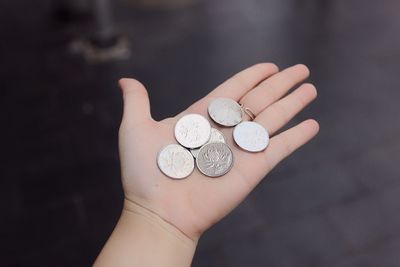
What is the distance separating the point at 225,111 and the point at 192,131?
0.50 ft

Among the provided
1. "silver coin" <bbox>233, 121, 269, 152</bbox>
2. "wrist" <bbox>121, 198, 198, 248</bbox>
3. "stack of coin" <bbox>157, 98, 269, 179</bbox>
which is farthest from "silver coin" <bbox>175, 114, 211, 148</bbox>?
"wrist" <bbox>121, 198, 198, 248</bbox>

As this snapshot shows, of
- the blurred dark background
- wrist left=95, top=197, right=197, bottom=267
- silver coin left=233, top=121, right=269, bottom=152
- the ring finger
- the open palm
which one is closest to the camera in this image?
wrist left=95, top=197, right=197, bottom=267

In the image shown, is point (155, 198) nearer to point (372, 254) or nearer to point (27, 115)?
point (372, 254)

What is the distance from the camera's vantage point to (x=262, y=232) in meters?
2.01

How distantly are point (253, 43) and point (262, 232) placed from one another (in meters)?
1.49

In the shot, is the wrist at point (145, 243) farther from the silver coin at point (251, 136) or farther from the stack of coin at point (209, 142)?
the silver coin at point (251, 136)

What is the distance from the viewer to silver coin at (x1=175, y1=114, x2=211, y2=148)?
1.52 m

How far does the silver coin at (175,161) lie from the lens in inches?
55.3

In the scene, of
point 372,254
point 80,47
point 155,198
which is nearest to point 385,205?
point 372,254

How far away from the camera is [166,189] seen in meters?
1.38

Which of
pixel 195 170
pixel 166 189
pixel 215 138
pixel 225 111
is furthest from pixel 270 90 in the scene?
pixel 166 189

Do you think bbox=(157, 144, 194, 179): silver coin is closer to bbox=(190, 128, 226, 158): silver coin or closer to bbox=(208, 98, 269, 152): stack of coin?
bbox=(190, 128, 226, 158): silver coin

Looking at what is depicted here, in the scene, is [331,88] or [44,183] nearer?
[44,183]

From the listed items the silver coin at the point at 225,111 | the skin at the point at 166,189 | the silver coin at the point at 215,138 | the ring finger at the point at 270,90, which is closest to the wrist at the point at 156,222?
the skin at the point at 166,189
